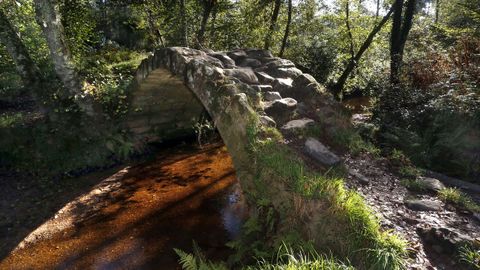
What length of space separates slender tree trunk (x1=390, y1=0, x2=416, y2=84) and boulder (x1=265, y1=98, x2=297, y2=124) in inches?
202

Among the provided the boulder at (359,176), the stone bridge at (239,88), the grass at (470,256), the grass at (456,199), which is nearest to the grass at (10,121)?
the stone bridge at (239,88)

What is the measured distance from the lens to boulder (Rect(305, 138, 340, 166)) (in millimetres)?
5832

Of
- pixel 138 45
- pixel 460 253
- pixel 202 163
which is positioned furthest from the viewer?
pixel 138 45

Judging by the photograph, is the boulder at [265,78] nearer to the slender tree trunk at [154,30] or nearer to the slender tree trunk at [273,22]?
the slender tree trunk at [273,22]

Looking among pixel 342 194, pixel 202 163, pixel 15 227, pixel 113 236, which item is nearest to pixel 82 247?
pixel 113 236

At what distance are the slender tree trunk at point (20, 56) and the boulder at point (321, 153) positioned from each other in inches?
337

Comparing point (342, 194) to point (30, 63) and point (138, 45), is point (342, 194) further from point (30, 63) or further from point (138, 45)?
point (138, 45)

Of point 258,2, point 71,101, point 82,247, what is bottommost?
point 82,247

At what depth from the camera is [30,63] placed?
32.9 feet

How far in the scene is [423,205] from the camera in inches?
199

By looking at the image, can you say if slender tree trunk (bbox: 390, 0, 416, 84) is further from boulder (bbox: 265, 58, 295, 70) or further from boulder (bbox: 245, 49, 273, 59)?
boulder (bbox: 245, 49, 273, 59)

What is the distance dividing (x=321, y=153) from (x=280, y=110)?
1.50 meters

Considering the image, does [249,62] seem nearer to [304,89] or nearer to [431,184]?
[304,89]

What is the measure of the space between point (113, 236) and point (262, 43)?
12.5 metres
